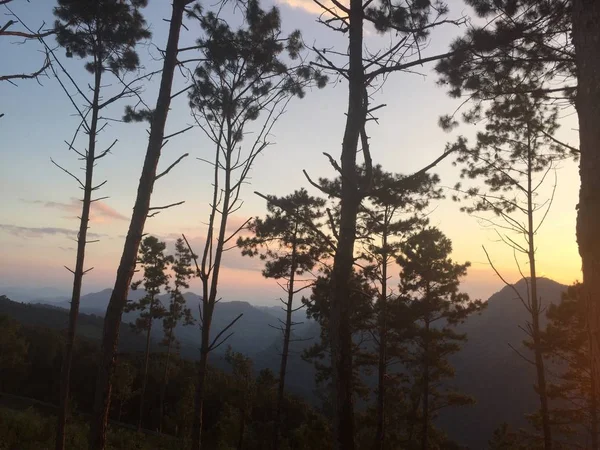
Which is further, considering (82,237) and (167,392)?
Result: (167,392)

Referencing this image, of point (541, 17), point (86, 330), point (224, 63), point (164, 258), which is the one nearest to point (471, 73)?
point (541, 17)

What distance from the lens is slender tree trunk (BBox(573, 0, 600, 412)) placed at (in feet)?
8.21

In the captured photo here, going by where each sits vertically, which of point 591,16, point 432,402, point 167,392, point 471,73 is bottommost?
point 167,392

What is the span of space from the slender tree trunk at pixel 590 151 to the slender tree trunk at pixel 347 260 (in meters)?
1.81

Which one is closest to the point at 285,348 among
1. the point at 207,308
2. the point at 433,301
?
the point at 433,301

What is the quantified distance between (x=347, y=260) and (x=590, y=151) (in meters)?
2.06

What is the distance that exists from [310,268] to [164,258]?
14.7 meters

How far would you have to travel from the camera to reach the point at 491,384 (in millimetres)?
82250

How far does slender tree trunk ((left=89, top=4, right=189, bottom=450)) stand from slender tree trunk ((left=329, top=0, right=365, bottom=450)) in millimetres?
3413

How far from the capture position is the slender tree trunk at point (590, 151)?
8.21 feet

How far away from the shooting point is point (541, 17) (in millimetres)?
5254

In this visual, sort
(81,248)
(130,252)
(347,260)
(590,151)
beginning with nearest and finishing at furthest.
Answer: (590,151)
(347,260)
(130,252)
(81,248)

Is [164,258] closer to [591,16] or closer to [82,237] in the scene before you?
[82,237]

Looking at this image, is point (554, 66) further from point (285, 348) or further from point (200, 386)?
point (285, 348)
